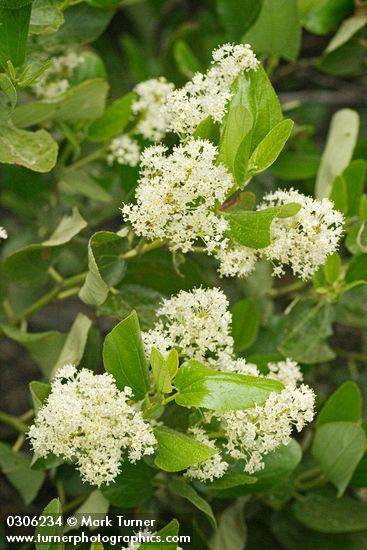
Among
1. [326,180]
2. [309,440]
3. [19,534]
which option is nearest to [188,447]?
[309,440]

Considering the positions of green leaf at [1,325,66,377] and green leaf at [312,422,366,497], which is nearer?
green leaf at [312,422,366,497]

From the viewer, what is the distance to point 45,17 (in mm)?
1230

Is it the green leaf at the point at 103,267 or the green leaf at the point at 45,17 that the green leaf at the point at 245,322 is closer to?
the green leaf at the point at 103,267

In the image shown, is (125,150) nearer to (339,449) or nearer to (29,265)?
(29,265)

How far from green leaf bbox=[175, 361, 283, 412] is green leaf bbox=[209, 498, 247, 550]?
445 mm

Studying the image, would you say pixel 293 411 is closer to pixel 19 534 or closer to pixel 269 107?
pixel 269 107

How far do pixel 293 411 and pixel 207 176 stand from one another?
0.34m

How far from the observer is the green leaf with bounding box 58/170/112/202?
148 centimetres

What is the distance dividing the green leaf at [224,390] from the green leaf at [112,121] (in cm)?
64

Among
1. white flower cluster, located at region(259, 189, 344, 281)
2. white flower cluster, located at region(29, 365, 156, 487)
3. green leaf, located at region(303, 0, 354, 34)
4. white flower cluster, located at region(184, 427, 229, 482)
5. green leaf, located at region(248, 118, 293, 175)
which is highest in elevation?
green leaf, located at region(248, 118, 293, 175)

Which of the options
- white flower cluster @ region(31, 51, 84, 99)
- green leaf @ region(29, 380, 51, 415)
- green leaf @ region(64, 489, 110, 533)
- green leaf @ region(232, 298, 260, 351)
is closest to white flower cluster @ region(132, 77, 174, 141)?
white flower cluster @ region(31, 51, 84, 99)

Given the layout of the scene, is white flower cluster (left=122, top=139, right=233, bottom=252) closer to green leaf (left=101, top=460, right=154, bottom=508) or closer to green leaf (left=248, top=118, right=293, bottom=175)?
green leaf (left=248, top=118, right=293, bottom=175)

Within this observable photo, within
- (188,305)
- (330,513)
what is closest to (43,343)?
(188,305)

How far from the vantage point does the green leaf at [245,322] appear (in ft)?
4.41
